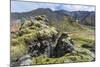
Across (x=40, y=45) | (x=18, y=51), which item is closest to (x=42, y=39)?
(x=40, y=45)

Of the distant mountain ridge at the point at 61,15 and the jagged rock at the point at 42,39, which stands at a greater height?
the distant mountain ridge at the point at 61,15

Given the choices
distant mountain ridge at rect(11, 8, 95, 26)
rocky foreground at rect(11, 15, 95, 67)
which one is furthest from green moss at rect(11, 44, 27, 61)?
distant mountain ridge at rect(11, 8, 95, 26)

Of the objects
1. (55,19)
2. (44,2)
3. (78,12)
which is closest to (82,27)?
(78,12)

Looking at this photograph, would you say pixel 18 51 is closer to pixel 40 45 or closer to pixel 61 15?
pixel 40 45

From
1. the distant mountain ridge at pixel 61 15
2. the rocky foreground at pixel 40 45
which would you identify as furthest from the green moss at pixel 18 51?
the distant mountain ridge at pixel 61 15

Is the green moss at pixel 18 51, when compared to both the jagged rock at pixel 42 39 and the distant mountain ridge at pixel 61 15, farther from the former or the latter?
the distant mountain ridge at pixel 61 15

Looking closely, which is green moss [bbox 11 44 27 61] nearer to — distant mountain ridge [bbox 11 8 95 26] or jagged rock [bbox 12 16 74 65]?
jagged rock [bbox 12 16 74 65]
